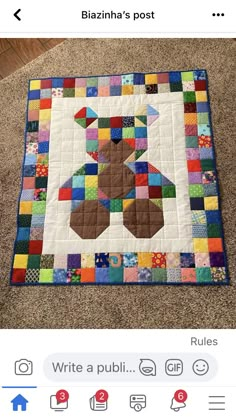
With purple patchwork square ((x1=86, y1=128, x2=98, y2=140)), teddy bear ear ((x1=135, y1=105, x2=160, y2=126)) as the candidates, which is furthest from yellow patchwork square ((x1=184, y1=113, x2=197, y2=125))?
purple patchwork square ((x1=86, y1=128, x2=98, y2=140))

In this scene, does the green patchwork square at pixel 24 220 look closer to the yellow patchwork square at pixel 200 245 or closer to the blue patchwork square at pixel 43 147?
the blue patchwork square at pixel 43 147

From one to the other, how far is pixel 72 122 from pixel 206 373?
0.97 meters

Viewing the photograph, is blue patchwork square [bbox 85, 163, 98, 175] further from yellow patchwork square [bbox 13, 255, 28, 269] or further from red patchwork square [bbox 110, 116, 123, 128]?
yellow patchwork square [bbox 13, 255, 28, 269]

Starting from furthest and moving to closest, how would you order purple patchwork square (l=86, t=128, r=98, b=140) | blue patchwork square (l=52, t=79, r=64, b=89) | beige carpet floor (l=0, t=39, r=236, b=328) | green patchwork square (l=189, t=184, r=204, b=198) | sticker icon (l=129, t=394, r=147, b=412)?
blue patchwork square (l=52, t=79, r=64, b=89) < purple patchwork square (l=86, t=128, r=98, b=140) < green patchwork square (l=189, t=184, r=204, b=198) < beige carpet floor (l=0, t=39, r=236, b=328) < sticker icon (l=129, t=394, r=147, b=412)

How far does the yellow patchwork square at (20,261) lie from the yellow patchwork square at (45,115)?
54cm

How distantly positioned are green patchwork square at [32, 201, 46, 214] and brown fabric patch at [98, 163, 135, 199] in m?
0.21

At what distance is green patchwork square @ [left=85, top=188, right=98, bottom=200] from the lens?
1.31 m

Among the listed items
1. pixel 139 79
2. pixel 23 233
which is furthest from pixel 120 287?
pixel 139 79

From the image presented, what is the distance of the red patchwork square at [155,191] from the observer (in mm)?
1300

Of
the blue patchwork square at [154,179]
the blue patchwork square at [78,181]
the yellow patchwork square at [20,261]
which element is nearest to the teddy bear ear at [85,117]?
the blue patchwork square at [78,181]

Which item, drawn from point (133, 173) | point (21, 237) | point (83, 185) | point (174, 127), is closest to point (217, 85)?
point (174, 127)

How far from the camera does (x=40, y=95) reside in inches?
58.8

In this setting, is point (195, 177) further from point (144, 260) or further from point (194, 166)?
point (144, 260)

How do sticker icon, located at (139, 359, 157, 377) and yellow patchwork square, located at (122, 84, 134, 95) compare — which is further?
yellow patchwork square, located at (122, 84, 134, 95)
